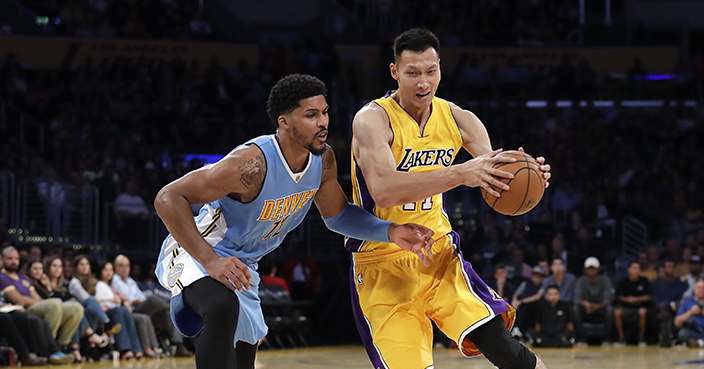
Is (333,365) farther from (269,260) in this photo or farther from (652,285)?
(652,285)

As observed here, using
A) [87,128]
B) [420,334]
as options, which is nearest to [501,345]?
[420,334]

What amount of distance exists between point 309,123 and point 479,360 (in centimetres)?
769

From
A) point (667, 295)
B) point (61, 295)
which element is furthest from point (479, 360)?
point (61, 295)

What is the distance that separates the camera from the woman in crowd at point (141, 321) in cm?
1098

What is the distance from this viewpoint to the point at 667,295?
13227mm

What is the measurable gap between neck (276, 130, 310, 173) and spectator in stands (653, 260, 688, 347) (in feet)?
33.9

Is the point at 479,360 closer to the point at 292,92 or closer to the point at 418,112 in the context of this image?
the point at 418,112

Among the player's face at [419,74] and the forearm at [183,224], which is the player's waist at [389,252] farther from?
the forearm at [183,224]

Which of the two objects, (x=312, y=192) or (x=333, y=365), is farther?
(x=333, y=365)

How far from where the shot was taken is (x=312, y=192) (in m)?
4.34

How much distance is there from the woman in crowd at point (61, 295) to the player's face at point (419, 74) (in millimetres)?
7545

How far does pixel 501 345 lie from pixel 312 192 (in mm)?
1274

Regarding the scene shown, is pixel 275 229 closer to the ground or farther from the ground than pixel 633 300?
farther from the ground

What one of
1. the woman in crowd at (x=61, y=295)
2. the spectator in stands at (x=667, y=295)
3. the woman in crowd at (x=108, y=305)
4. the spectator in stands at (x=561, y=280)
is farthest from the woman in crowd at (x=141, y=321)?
the spectator in stands at (x=667, y=295)
